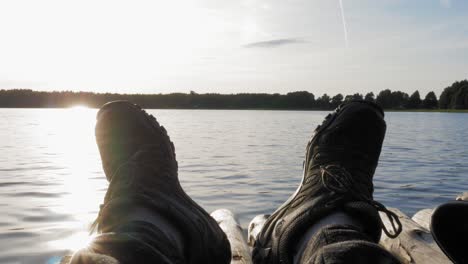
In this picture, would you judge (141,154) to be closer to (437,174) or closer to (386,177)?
(386,177)

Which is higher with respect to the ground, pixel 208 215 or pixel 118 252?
pixel 118 252

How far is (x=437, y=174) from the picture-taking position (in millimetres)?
8328

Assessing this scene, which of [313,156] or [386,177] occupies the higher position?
[313,156]

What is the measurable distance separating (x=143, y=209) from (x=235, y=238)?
114 cm

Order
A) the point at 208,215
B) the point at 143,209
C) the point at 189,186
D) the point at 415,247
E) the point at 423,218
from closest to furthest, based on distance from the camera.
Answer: the point at 143,209 → the point at 208,215 → the point at 415,247 → the point at 423,218 → the point at 189,186

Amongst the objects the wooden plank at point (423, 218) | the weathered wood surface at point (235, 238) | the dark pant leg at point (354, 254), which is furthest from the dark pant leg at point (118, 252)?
the wooden plank at point (423, 218)

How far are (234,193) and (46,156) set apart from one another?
229 inches

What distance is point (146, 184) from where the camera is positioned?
2.09m

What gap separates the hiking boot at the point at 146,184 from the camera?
189cm

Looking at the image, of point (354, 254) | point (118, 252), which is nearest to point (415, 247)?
point (354, 254)

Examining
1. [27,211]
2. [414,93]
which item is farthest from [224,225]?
[414,93]

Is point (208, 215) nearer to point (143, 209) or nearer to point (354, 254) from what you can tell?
point (143, 209)

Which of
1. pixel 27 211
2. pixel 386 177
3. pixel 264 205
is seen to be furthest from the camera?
pixel 386 177

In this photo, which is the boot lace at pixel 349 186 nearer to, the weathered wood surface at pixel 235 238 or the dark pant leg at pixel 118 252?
the weathered wood surface at pixel 235 238
